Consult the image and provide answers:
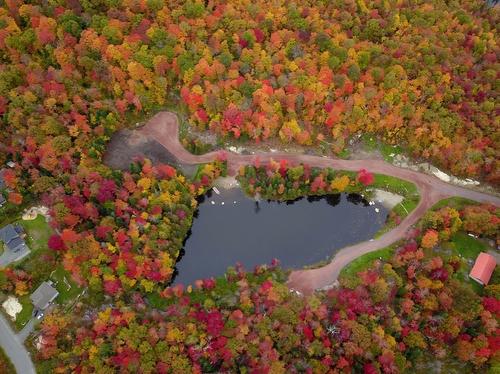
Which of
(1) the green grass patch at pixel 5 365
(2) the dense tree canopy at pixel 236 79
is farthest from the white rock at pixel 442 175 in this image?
(1) the green grass patch at pixel 5 365

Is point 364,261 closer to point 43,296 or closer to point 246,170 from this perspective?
point 246,170

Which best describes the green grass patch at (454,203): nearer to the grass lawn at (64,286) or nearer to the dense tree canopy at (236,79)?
the dense tree canopy at (236,79)

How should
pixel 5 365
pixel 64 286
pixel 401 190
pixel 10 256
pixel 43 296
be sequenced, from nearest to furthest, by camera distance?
pixel 5 365 < pixel 43 296 < pixel 64 286 < pixel 10 256 < pixel 401 190

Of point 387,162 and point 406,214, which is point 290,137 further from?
point 406,214

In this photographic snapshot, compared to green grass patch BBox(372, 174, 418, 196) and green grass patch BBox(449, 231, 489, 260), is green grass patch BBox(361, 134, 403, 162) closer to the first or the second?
green grass patch BBox(372, 174, 418, 196)

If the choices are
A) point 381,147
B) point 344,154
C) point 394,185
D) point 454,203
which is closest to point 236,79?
point 344,154

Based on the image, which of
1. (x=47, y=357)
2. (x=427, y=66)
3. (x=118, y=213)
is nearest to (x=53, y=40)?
(x=118, y=213)
